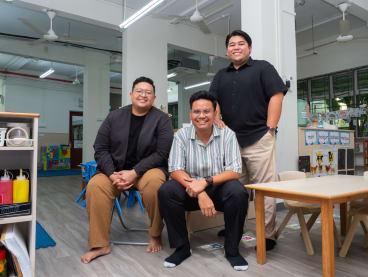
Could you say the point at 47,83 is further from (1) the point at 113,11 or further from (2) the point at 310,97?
(2) the point at 310,97

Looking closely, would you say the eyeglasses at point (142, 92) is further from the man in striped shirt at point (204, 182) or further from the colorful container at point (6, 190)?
the colorful container at point (6, 190)

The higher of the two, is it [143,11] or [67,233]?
[143,11]

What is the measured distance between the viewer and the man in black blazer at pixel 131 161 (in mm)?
1981

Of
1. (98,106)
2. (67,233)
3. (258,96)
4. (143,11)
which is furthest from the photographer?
(98,106)

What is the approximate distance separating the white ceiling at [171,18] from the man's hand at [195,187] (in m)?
3.78

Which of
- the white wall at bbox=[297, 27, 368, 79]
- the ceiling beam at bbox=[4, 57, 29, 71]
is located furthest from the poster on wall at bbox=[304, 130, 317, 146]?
the ceiling beam at bbox=[4, 57, 29, 71]

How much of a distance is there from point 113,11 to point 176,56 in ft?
11.8

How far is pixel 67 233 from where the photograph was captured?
2559 mm

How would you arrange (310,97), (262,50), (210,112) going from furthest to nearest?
(310,97) → (262,50) → (210,112)

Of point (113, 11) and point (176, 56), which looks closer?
point (113, 11)

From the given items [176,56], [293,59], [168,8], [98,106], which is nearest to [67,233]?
[293,59]

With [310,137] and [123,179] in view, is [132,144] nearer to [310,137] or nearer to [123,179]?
[123,179]

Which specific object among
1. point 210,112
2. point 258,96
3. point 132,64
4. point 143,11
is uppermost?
point 143,11

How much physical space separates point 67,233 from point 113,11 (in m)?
4.24
